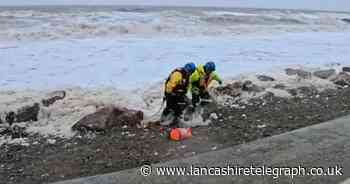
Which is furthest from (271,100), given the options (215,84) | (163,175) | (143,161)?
(163,175)

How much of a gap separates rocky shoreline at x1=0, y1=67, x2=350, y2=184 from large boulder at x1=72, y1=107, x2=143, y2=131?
0.11 meters

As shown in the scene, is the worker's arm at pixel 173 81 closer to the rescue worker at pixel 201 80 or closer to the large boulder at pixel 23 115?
the rescue worker at pixel 201 80

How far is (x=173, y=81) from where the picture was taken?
28.5 feet

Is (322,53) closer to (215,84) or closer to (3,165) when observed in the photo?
(215,84)

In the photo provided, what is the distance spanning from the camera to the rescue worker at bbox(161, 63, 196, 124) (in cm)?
866

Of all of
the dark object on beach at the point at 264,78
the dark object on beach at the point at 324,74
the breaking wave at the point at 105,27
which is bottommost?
the breaking wave at the point at 105,27

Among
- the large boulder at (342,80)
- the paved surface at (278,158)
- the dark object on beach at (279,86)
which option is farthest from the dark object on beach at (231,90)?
the paved surface at (278,158)

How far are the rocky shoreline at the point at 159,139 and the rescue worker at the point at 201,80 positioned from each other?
1.26 feet

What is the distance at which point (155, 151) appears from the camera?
7.55 meters

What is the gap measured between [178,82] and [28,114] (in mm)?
3218

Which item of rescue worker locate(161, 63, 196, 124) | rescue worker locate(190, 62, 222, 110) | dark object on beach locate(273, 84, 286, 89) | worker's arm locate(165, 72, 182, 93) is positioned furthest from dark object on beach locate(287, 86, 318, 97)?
worker's arm locate(165, 72, 182, 93)

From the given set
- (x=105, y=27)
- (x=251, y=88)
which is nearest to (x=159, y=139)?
(x=251, y=88)

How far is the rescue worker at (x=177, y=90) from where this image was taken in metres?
8.66

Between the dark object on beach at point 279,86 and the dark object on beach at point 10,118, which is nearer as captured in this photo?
the dark object on beach at point 10,118
